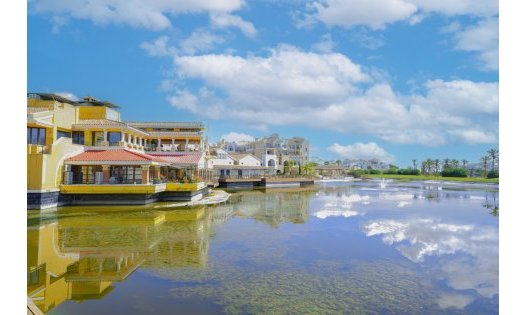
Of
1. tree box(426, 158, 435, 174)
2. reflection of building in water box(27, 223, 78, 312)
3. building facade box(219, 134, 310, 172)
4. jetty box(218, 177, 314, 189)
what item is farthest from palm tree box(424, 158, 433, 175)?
reflection of building in water box(27, 223, 78, 312)

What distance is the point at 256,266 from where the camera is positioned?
923cm

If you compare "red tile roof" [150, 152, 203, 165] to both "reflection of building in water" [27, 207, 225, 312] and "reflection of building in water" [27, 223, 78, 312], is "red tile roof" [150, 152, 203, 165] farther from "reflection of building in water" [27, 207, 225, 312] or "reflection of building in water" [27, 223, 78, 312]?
"reflection of building in water" [27, 223, 78, 312]

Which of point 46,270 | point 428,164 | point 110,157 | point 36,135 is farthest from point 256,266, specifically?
point 428,164

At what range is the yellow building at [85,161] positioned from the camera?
64.4 ft

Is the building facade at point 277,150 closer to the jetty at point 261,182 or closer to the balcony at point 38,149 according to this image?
the jetty at point 261,182

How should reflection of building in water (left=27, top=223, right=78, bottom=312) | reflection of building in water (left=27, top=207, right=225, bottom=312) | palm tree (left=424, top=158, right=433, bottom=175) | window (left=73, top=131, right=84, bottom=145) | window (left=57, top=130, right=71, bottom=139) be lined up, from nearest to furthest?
reflection of building in water (left=27, top=223, right=78, bottom=312) < reflection of building in water (left=27, top=207, right=225, bottom=312) < window (left=57, top=130, right=71, bottom=139) < window (left=73, top=131, right=84, bottom=145) < palm tree (left=424, top=158, right=433, bottom=175)

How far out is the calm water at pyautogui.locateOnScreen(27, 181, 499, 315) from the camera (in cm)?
672

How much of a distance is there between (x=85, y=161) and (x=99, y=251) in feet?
44.8

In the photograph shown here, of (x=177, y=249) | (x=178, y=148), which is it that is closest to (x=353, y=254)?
(x=177, y=249)

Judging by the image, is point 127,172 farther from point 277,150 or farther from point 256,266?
point 277,150

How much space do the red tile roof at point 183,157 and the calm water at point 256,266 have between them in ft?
38.0

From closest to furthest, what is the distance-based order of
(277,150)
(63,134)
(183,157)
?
(63,134) < (183,157) < (277,150)

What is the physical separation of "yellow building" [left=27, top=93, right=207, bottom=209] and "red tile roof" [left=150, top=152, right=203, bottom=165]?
0.25ft

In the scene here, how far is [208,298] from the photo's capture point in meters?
6.88
